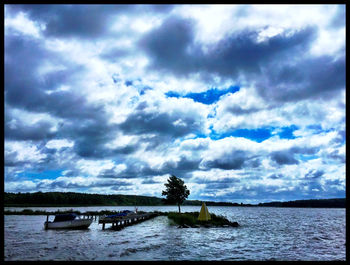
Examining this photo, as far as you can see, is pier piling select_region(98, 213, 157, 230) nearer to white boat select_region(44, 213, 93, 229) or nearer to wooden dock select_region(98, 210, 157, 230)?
wooden dock select_region(98, 210, 157, 230)

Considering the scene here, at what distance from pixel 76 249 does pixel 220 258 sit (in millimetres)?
15609

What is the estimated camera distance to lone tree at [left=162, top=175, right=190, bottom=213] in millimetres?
83562

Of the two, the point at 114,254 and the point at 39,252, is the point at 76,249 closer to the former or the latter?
the point at 39,252

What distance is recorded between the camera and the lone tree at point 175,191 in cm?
8356

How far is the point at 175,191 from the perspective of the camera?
275 ft

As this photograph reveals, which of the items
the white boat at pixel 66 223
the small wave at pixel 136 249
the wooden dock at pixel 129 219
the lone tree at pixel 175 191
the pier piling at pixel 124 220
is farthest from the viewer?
the lone tree at pixel 175 191

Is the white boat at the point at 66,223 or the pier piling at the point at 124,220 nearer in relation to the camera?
the white boat at the point at 66,223

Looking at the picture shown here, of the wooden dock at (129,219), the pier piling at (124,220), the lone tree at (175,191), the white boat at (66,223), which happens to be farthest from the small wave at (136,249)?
the lone tree at (175,191)

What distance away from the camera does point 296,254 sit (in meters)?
31.3

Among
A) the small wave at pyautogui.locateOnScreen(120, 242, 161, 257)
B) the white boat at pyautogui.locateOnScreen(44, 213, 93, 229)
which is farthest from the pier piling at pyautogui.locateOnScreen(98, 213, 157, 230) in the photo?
the small wave at pyautogui.locateOnScreen(120, 242, 161, 257)

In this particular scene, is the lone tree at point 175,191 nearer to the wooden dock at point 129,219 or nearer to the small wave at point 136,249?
the wooden dock at point 129,219

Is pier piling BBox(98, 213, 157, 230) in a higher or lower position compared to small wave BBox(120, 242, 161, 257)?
lower

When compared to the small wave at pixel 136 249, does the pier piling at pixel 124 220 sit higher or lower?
lower
